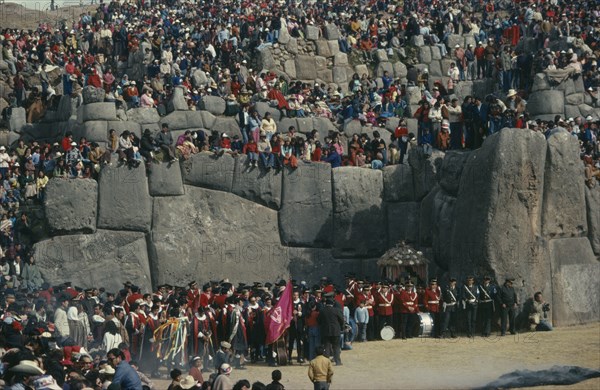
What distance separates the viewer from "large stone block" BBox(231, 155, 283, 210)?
39.2 meters

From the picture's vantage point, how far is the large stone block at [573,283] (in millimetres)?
35062

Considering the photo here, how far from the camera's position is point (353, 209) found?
39.8 metres

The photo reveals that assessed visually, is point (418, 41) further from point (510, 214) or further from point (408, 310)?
point (408, 310)

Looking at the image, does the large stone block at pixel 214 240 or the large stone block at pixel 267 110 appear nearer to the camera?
the large stone block at pixel 214 240

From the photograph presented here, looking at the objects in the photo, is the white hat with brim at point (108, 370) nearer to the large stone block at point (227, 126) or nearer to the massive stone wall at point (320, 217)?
the massive stone wall at point (320, 217)

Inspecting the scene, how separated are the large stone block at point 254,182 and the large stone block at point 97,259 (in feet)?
11.0

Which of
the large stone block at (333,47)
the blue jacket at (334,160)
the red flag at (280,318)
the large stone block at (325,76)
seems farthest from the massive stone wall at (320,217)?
the large stone block at (333,47)

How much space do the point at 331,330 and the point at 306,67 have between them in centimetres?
2288

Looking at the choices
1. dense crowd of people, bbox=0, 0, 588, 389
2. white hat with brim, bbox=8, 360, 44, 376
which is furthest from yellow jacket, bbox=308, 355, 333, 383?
white hat with brim, bbox=8, 360, 44, 376

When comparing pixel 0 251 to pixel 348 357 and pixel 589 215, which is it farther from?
pixel 589 215

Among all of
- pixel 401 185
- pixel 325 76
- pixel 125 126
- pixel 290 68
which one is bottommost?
pixel 401 185

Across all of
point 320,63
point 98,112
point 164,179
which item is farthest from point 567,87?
point 98,112

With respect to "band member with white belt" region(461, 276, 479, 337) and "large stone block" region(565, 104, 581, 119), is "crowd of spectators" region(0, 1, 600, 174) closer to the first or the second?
"large stone block" region(565, 104, 581, 119)

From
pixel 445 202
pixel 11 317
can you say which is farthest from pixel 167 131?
pixel 11 317
